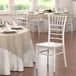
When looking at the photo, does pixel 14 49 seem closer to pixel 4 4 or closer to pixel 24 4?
pixel 4 4

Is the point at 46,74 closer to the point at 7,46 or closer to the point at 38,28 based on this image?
the point at 7,46

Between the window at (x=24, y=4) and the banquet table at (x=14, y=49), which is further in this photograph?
the window at (x=24, y=4)

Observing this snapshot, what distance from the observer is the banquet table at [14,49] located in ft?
14.0

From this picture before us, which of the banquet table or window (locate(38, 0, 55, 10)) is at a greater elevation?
window (locate(38, 0, 55, 10))

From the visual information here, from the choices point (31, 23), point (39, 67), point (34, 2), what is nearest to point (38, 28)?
point (31, 23)

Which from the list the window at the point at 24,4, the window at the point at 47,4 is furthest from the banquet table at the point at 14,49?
the window at the point at 47,4

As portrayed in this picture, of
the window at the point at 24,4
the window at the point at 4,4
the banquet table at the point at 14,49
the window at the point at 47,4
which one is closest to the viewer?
the banquet table at the point at 14,49

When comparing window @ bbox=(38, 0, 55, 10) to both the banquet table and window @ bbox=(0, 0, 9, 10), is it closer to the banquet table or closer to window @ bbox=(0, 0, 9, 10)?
window @ bbox=(0, 0, 9, 10)

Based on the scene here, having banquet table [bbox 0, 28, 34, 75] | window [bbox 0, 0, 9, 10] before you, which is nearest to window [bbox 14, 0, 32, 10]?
window [bbox 0, 0, 9, 10]

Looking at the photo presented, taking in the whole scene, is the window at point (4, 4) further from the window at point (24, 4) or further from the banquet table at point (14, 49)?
the banquet table at point (14, 49)

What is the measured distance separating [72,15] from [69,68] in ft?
17.9

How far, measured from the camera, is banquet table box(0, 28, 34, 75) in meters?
4.27

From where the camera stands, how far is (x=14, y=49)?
440cm

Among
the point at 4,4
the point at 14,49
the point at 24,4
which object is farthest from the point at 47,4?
the point at 14,49
